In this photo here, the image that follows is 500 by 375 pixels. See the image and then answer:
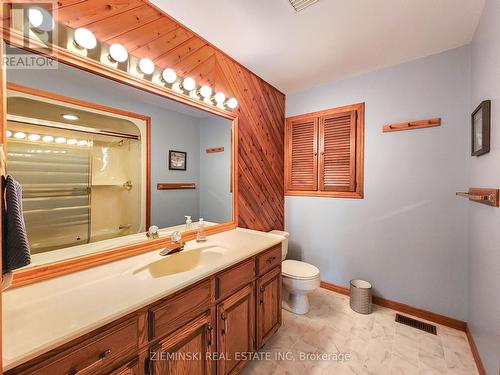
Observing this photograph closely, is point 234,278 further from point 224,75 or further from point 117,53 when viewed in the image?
point 224,75

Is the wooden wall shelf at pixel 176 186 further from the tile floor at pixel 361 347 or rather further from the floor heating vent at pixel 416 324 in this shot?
the floor heating vent at pixel 416 324

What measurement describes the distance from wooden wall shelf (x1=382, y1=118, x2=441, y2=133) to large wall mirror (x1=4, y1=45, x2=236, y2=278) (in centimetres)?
180

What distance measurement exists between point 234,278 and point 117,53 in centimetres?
152

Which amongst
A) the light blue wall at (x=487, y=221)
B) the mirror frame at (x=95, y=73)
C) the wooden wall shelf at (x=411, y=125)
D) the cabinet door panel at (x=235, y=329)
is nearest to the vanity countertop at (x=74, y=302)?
the mirror frame at (x=95, y=73)

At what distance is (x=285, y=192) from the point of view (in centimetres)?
285

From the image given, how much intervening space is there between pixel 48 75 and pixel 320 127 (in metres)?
2.41

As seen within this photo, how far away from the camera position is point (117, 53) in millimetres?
1240

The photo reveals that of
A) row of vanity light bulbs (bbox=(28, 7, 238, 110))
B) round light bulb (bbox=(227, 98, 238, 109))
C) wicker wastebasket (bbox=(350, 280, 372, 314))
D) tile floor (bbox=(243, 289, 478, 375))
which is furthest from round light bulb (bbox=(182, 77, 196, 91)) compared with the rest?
wicker wastebasket (bbox=(350, 280, 372, 314))

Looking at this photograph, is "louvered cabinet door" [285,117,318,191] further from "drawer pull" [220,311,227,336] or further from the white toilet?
"drawer pull" [220,311,227,336]

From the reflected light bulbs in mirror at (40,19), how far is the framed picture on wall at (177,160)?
86 centimetres

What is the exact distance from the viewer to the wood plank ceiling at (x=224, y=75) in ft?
4.08

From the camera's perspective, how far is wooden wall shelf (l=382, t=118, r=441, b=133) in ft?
6.38

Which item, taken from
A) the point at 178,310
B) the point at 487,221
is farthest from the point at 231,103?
the point at 487,221

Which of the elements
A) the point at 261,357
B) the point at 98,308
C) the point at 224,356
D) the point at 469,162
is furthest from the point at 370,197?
the point at 98,308
